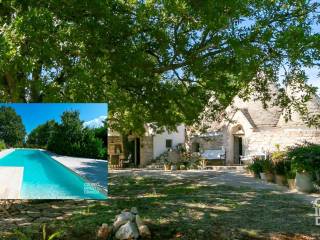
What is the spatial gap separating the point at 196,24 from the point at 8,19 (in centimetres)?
444

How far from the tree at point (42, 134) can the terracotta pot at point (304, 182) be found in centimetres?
966

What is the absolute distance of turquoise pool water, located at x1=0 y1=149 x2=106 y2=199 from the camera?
23.9 feet

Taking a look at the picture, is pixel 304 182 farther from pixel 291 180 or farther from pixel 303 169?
pixel 291 180

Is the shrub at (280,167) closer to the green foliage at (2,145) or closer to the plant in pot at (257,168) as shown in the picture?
the plant in pot at (257,168)

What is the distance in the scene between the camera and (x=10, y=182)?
287 inches

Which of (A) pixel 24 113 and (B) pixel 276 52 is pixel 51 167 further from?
(B) pixel 276 52

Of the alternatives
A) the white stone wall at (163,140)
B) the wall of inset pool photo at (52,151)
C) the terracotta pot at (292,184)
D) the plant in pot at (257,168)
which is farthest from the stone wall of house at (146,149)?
the wall of inset pool photo at (52,151)

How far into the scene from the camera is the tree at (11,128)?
7.58m

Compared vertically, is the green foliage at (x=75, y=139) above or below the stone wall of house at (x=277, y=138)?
below

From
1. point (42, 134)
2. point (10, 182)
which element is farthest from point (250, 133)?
point (10, 182)

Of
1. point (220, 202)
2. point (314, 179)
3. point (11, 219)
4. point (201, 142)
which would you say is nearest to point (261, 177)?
point (314, 179)

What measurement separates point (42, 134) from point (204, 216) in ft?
12.5

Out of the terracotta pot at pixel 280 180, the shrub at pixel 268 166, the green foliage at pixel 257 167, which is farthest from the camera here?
the green foliage at pixel 257 167

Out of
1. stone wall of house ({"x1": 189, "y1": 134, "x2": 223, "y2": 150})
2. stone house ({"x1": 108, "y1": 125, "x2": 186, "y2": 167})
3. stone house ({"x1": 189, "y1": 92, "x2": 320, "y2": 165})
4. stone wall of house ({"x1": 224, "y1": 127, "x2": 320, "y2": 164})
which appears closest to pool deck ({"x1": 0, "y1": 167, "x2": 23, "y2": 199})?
stone wall of house ({"x1": 224, "y1": 127, "x2": 320, "y2": 164})
